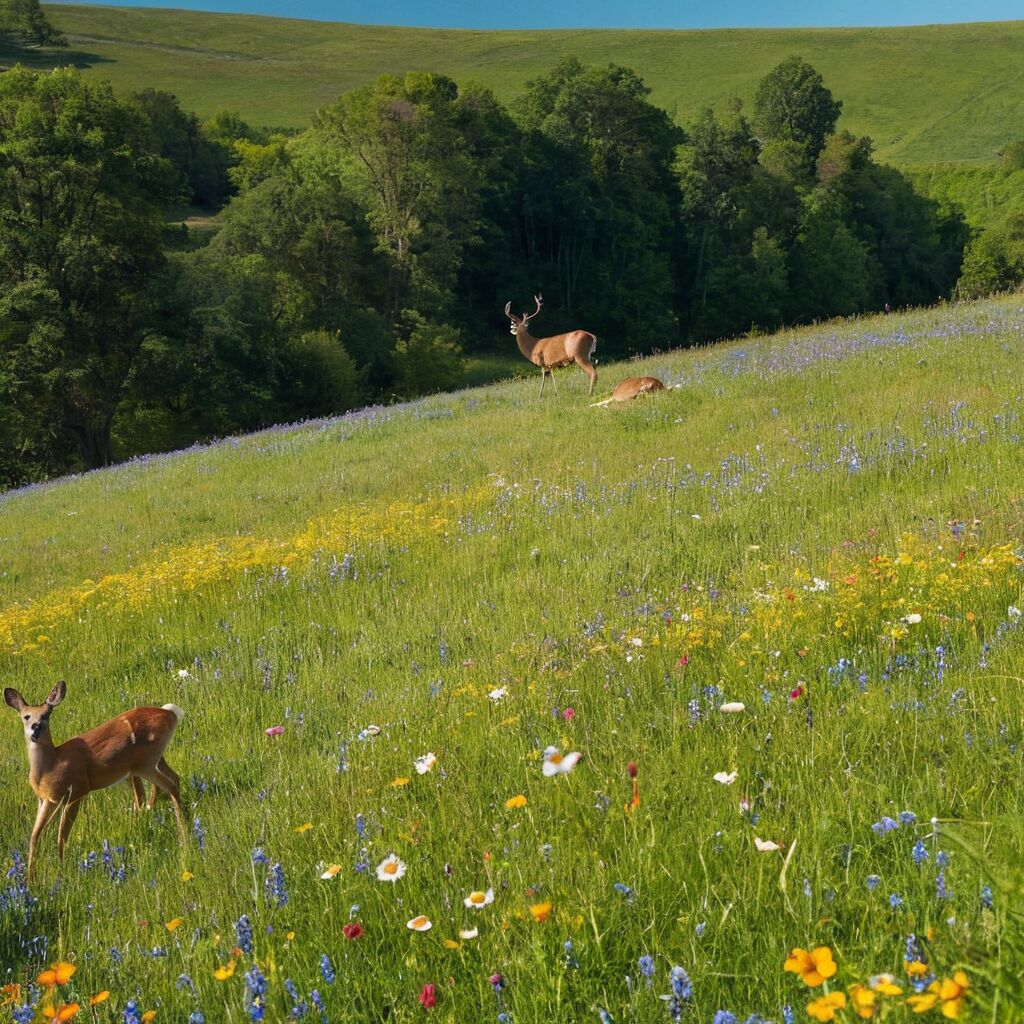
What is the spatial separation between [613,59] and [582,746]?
167 metres

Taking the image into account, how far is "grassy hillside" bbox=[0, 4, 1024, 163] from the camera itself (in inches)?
4759

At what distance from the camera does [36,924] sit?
3109 millimetres

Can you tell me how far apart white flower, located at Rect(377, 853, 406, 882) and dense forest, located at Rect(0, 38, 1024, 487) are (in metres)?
22.7

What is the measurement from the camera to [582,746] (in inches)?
137

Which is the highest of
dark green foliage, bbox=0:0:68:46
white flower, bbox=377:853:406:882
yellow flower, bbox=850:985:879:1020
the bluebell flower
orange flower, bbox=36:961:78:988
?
dark green foliage, bbox=0:0:68:46

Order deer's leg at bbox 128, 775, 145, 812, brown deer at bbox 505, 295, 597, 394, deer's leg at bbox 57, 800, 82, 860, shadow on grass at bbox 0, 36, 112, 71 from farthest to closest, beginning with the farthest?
shadow on grass at bbox 0, 36, 112, 71
brown deer at bbox 505, 295, 597, 394
deer's leg at bbox 128, 775, 145, 812
deer's leg at bbox 57, 800, 82, 860

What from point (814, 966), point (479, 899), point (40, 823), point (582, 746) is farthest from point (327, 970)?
point (40, 823)

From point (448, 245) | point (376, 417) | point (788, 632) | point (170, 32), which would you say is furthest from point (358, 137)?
point (170, 32)

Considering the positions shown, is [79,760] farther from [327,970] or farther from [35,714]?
[327,970]

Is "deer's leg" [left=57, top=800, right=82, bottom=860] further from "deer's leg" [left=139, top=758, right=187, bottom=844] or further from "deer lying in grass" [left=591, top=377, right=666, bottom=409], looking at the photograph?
"deer lying in grass" [left=591, top=377, right=666, bottom=409]

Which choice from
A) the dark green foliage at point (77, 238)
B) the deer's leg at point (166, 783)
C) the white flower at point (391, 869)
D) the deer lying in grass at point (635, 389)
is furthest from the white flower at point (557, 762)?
the dark green foliage at point (77, 238)

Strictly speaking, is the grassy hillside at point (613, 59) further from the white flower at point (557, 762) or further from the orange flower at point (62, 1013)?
the orange flower at point (62, 1013)

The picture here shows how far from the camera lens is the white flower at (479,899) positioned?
7.97ft

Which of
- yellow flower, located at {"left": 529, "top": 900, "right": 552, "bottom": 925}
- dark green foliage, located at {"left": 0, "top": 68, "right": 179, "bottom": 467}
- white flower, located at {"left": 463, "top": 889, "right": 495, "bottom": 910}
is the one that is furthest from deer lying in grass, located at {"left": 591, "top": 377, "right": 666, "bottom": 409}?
dark green foliage, located at {"left": 0, "top": 68, "right": 179, "bottom": 467}
